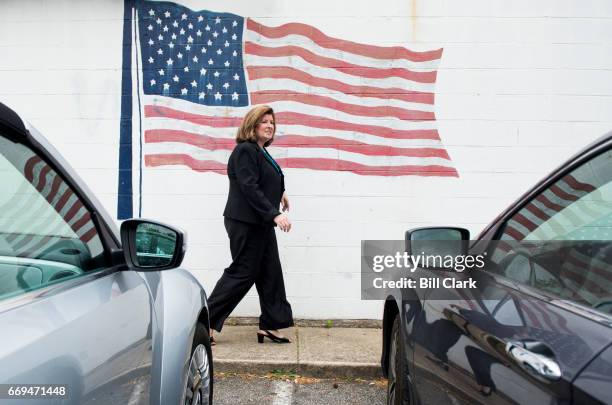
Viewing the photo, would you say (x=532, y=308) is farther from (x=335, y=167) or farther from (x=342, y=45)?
(x=342, y=45)

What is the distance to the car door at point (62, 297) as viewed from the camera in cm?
138

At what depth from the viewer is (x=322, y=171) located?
572cm

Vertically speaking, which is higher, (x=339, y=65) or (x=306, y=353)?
(x=339, y=65)

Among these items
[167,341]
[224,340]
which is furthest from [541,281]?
[224,340]

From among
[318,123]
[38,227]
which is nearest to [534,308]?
[38,227]

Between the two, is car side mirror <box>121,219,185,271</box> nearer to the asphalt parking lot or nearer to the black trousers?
the asphalt parking lot

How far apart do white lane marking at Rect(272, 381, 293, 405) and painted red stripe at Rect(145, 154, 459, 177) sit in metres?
2.01

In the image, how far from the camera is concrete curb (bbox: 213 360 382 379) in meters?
4.65

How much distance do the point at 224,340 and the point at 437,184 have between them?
2.30 m

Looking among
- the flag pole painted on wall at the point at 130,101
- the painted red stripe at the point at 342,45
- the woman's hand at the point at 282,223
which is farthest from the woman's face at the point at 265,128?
the flag pole painted on wall at the point at 130,101

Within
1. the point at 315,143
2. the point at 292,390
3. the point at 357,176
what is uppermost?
the point at 315,143

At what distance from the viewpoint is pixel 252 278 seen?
488cm

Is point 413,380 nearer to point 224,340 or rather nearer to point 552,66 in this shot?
point 224,340

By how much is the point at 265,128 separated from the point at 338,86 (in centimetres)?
118
